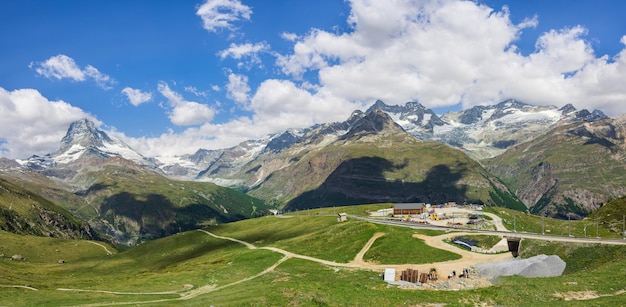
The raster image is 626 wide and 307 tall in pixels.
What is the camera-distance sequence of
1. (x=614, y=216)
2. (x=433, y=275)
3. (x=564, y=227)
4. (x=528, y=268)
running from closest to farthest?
(x=528, y=268) < (x=433, y=275) < (x=564, y=227) < (x=614, y=216)

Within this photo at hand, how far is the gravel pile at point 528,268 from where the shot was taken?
2721 inches

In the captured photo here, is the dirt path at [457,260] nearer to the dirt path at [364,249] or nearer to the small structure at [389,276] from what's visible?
the dirt path at [364,249]

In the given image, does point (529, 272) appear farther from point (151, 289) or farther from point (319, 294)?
point (151, 289)

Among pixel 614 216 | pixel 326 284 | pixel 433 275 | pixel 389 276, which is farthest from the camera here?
pixel 614 216

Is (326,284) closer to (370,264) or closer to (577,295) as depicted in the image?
(577,295)

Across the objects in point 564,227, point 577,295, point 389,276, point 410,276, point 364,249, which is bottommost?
point 389,276

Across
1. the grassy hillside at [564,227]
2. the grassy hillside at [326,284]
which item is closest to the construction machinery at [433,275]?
the grassy hillside at [326,284]

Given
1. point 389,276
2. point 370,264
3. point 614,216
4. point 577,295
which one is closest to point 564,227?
point 614,216

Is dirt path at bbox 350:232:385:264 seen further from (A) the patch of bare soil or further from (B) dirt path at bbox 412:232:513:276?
(A) the patch of bare soil

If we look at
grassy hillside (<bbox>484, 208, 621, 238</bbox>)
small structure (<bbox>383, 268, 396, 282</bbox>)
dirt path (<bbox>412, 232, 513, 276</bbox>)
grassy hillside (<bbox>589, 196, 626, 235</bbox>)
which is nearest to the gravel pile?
dirt path (<bbox>412, 232, 513, 276</bbox>)

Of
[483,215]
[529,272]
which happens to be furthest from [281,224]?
[529,272]

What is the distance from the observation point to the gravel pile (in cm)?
6912

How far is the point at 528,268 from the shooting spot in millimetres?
70000

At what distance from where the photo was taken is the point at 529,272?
228ft
